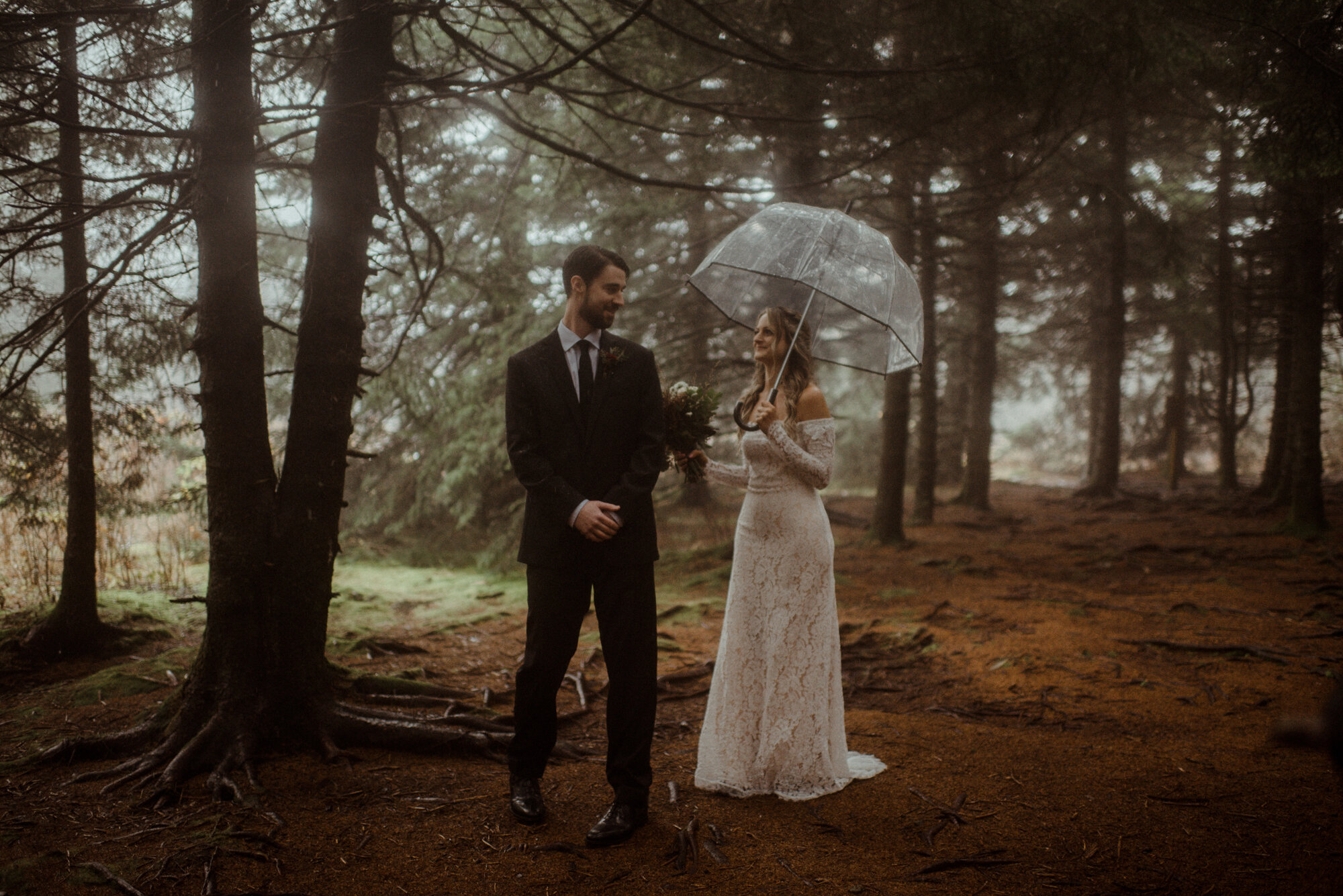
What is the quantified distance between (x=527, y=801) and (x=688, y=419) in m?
2.16

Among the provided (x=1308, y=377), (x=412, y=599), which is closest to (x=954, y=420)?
(x=1308, y=377)

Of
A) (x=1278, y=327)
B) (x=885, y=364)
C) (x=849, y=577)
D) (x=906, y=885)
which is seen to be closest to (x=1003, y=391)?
(x=1278, y=327)

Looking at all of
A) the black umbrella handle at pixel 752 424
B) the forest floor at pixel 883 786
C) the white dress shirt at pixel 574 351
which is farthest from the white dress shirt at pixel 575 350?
the forest floor at pixel 883 786

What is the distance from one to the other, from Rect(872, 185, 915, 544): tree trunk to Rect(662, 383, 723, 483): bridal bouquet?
726 centimetres

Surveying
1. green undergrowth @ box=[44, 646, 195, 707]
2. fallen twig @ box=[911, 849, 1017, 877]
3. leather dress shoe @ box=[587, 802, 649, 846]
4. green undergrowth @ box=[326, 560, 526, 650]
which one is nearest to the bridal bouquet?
leather dress shoe @ box=[587, 802, 649, 846]

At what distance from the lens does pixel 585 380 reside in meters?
3.71

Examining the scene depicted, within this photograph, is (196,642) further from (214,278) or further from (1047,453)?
(1047,453)

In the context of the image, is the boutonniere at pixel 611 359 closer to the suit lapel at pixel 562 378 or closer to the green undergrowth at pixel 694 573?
the suit lapel at pixel 562 378

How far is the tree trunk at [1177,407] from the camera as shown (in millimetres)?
17953

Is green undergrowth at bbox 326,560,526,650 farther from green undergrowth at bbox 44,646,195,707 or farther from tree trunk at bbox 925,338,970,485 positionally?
tree trunk at bbox 925,338,970,485

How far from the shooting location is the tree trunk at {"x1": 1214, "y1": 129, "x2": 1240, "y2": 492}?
14.1 m

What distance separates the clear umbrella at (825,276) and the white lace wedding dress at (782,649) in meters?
0.38

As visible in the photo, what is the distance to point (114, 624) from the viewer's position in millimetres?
6340

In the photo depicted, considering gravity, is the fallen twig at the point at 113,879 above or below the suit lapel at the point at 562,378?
below
